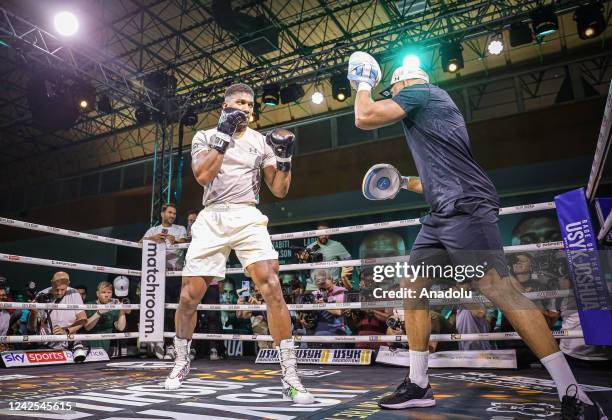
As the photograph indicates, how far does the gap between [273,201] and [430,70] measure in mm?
5076

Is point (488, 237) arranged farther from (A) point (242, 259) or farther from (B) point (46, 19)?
(B) point (46, 19)

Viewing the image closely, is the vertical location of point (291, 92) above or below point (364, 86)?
above

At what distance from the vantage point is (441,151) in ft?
6.28

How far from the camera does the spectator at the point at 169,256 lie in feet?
15.2

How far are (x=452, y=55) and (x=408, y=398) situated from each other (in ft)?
24.6

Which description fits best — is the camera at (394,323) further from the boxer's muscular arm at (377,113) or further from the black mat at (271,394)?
the boxer's muscular arm at (377,113)

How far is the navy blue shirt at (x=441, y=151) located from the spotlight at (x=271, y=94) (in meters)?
7.51

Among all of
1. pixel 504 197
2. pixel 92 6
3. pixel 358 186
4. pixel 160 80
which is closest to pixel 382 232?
pixel 358 186

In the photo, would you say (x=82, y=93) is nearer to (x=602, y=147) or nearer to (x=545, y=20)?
(x=545, y=20)

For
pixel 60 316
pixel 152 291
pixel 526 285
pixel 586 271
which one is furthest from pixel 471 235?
pixel 60 316

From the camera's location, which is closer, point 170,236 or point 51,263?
point 51,263

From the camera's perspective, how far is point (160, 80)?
9539mm

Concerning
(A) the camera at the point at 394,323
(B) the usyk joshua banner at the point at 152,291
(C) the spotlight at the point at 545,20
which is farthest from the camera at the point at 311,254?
(C) the spotlight at the point at 545,20

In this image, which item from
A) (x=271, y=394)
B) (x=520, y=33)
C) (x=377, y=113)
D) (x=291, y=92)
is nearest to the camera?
(x=377, y=113)
